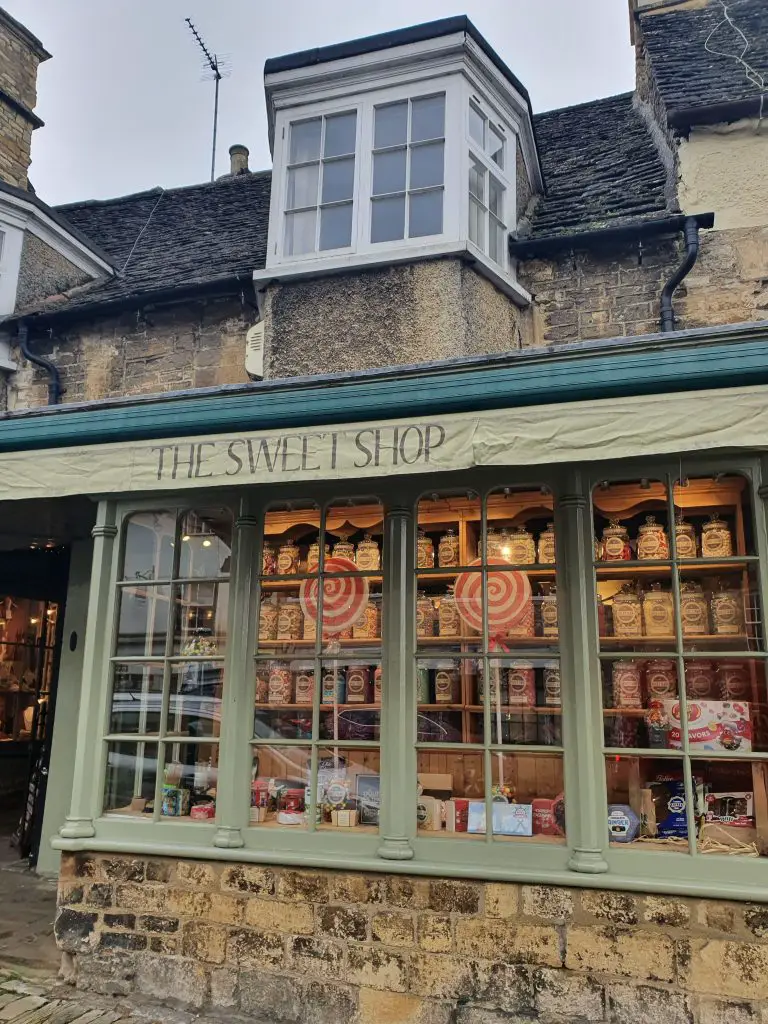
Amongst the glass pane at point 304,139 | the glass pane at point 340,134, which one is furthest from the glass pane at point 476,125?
the glass pane at point 304,139

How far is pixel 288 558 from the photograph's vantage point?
4855 millimetres

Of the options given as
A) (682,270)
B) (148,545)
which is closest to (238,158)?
(682,270)

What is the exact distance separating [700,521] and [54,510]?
15.0 feet

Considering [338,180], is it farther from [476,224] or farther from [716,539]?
[716,539]

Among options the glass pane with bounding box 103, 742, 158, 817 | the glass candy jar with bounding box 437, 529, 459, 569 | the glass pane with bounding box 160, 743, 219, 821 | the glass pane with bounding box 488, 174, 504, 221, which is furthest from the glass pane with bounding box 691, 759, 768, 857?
the glass pane with bounding box 488, 174, 504, 221

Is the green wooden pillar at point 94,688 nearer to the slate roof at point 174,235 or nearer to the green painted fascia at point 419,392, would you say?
the green painted fascia at point 419,392

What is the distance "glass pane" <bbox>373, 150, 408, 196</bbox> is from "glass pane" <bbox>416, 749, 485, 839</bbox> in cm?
537

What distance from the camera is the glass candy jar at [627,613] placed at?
4200mm

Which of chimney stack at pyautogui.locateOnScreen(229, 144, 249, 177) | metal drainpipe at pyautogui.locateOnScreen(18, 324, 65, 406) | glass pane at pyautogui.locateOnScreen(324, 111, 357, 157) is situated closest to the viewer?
glass pane at pyautogui.locateOnScreen(324, 111, 357, 157)

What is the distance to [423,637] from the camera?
4.50 meters

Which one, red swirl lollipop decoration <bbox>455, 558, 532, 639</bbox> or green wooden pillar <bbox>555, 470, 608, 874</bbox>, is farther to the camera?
red swirl lollipop decoration <bbox>455, 558, 532, 639</bbox>

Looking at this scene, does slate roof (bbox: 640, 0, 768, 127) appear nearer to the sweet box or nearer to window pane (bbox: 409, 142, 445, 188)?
window pane (bbox: 409, 142, 445, 188)

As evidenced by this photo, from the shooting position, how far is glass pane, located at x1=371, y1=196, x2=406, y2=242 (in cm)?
727

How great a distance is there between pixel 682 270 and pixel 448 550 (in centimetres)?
433
